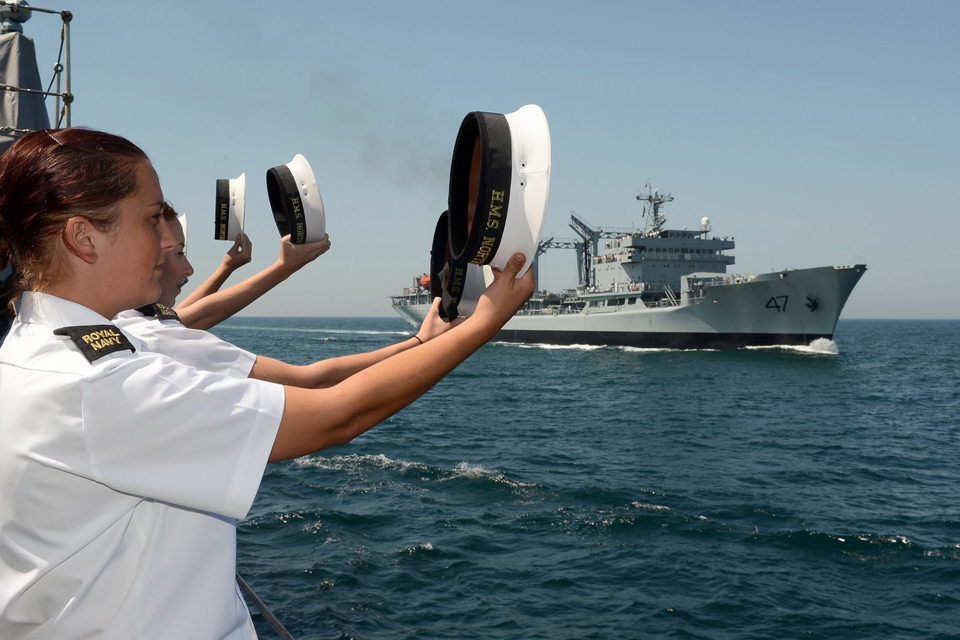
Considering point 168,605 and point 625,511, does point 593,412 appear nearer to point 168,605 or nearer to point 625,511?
point 625,511

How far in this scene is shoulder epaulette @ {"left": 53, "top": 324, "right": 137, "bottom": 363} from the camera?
2.78ft

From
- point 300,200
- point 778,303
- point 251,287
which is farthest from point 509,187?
point 778,303

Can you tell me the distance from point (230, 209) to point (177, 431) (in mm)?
1925

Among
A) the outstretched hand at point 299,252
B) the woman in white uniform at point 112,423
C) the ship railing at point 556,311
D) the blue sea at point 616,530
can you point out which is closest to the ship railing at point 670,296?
the ship railing at point 556,311

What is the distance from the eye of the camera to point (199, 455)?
854mm

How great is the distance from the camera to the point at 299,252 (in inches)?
85.7

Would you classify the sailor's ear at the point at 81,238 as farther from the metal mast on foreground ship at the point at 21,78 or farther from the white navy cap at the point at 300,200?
the metal mast on foreground ship at the point at 21,78

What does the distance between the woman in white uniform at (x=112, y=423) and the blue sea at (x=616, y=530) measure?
5931mm

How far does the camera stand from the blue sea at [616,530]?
684 centimetres

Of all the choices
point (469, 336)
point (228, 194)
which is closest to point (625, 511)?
point (228, 194)

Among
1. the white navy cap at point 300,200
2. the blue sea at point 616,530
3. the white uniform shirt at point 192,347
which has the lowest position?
the blue sea at point 616,530

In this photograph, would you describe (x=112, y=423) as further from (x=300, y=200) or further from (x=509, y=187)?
(x=300, y=200)

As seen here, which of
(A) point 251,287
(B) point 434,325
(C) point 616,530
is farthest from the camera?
(C) point 616,530

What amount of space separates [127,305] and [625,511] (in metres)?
10.3
